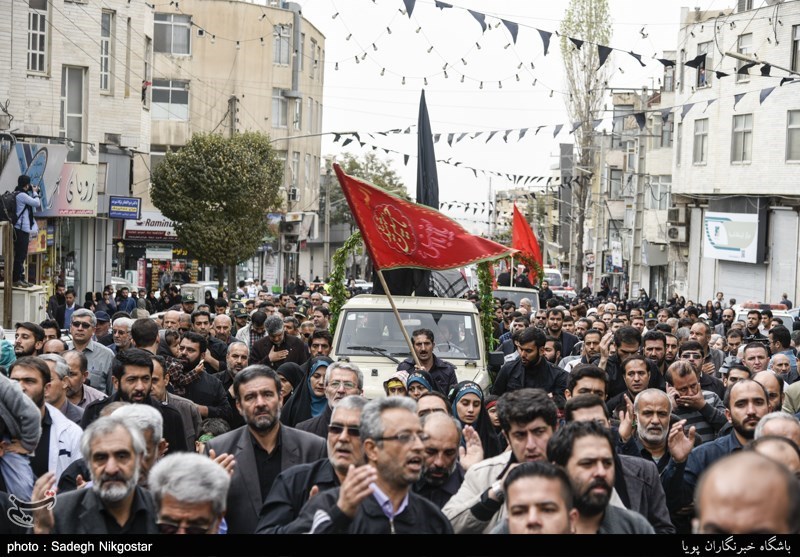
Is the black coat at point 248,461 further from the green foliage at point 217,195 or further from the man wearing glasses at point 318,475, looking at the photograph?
the green foliage at point 217,195

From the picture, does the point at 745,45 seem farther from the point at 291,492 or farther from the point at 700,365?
the point at 291,492

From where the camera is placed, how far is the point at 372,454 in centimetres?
528

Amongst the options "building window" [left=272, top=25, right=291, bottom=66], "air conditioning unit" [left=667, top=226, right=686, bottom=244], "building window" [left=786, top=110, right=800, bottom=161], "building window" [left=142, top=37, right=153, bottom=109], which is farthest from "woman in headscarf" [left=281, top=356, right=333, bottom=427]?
"building window" [left=272, top=25, right=291, bottom=66]

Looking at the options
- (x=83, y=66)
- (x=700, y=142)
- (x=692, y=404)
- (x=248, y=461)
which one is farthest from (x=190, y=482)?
(x=700, y=142)

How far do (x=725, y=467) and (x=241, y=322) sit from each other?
17.4 metres

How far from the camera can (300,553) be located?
15.4 feet

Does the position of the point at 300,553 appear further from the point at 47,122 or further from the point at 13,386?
the point at 47,122

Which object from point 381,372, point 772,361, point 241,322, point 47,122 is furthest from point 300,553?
point 47,122

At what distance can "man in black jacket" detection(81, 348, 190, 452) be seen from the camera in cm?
819

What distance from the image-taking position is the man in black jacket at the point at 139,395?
322 inches

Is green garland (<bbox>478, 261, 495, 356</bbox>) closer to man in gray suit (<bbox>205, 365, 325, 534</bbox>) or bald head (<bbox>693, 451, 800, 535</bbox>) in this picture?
man in gray suit (<bbox>205, 365, 325, 534</bbox>)

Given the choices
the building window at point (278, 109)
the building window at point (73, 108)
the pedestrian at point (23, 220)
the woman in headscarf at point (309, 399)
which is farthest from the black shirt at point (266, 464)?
the building window at point (278, 109)

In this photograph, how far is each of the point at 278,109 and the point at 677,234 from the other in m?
20.5

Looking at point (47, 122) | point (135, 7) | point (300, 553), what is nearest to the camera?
point (300, 553)
